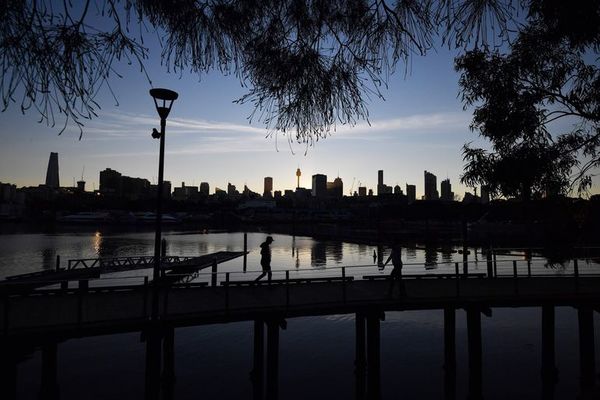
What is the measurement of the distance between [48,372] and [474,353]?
17.4 m

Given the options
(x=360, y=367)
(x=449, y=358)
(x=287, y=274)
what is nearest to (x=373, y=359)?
(x=360, y=367)

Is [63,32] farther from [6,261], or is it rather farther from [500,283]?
[6,261]

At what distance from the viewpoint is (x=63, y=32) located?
360 centimetres

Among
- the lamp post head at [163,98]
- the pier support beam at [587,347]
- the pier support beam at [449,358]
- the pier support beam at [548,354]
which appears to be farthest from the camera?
the pier support beam at [449,358]

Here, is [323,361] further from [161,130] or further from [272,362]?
[161,130]

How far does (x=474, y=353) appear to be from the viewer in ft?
54.9

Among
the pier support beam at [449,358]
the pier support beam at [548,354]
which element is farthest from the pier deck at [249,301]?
the pier support beam at [449,358]

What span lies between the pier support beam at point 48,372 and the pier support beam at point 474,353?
1659cm

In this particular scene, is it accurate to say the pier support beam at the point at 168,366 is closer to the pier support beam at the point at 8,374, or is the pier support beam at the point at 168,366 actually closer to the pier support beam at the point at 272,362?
the pier support beam at the point at 272,362

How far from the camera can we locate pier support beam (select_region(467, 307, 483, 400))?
15.9 m

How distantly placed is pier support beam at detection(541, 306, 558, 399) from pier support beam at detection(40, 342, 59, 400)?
20.7 meters

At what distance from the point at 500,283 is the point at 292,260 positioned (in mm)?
50652

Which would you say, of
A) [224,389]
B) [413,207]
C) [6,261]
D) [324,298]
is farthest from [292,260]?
[413,207]

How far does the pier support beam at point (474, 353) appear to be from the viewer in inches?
627
